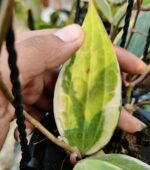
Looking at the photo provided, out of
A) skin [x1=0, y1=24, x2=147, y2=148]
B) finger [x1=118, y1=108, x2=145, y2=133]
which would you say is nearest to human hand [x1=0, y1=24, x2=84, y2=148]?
skin [x1=0, y1=24, x2=147, y2=148]

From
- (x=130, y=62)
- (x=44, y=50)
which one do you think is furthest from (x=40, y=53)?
(x=130, y=62)

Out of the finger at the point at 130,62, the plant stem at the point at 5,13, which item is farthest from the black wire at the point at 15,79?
the finger at the point at 130,62

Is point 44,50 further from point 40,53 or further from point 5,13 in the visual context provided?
point 5,13

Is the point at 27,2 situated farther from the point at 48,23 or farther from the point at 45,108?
the point at 45,108

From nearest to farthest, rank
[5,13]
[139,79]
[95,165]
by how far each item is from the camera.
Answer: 1. [5,13]
2. [95,165]
3. [139,79]

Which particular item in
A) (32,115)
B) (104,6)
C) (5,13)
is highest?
(5,13)

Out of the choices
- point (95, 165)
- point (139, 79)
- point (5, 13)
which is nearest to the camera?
point (5, 13)

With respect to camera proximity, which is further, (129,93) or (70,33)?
(129,93)
